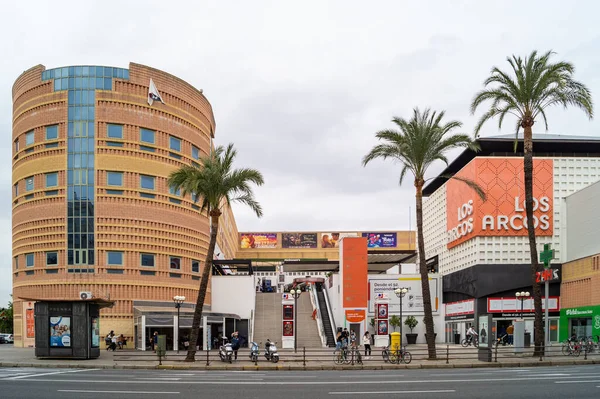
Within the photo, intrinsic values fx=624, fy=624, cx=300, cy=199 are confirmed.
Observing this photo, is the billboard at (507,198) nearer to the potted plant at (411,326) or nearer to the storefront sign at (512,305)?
the storefront sign at (512,305)

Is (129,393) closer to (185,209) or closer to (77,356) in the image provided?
(77,356)

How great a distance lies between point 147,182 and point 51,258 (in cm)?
946

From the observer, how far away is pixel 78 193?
4872cm

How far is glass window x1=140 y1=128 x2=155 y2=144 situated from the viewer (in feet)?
167

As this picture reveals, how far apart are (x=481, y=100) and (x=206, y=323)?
26.0m

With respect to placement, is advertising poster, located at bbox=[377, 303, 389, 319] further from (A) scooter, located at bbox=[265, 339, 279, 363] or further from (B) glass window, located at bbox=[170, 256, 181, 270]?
(A) scooter, located at bbox=[265, 339, 279, 363]

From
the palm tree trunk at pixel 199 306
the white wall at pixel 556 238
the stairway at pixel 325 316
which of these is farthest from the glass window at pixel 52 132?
the white wall at pixel 556 238

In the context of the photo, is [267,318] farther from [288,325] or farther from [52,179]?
[52,179]

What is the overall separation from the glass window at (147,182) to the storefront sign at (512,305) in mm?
28877

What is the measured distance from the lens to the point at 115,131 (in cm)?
4969

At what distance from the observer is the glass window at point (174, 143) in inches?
2083

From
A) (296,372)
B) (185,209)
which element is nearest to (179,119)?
(185,209)

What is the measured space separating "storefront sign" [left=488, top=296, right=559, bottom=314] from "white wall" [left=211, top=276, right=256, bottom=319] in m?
20.9

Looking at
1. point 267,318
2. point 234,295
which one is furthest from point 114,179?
point 267,318
